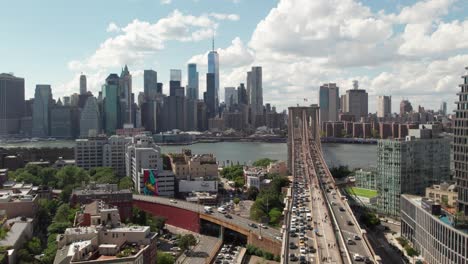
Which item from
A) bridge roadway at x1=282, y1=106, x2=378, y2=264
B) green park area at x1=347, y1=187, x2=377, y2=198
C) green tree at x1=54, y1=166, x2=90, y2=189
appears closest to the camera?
bridge roadway at x1=282, y1=106, x2=378, y2=264

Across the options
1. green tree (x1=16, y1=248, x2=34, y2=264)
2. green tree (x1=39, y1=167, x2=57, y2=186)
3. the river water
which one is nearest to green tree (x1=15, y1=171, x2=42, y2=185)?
green tree (x1=39, y1=167, x2=57, y2=186)

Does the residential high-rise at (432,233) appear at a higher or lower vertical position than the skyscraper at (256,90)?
lower

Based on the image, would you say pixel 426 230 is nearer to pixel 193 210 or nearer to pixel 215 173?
pixel 193 210

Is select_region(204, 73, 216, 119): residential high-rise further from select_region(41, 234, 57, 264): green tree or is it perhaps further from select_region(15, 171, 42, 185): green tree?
select_region(41, 234, 57, 264): green tree

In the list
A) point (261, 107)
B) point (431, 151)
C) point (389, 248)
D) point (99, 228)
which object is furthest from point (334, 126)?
point (99, 228)

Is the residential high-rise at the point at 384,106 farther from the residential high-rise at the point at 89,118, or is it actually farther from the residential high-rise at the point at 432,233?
the residential high-rise at the point at 432,233

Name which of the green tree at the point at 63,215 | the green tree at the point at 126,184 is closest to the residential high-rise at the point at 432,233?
the green tree at the point at 63,215

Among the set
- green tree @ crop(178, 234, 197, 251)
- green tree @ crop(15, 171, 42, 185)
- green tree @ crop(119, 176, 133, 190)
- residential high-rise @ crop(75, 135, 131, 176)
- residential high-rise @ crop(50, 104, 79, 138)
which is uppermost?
residential high-rise @ crop(50, 104, 79, 138)
